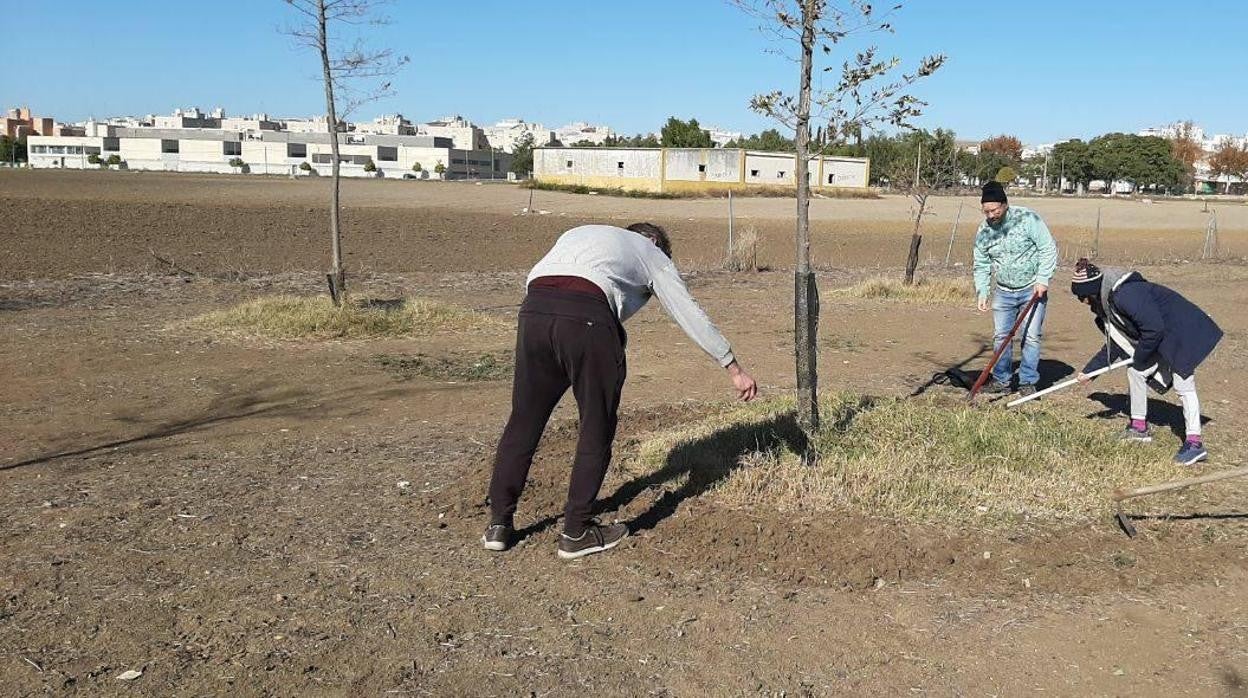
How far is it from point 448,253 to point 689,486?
724 inches

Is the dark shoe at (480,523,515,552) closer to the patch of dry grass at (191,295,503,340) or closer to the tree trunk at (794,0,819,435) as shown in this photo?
the tree trunk at (794,0,819,435)

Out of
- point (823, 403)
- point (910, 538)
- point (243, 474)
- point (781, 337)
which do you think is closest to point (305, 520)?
point (243, 474)

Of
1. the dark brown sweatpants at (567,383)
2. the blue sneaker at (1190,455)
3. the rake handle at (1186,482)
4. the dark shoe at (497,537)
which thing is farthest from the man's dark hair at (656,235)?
the blue sneaker at (1190,455)

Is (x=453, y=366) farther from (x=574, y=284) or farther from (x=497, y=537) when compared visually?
(x=574, y=284)

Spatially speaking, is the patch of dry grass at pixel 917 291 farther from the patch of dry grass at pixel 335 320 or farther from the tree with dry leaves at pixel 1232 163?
the tree with dry leaves at pixel 1232 163

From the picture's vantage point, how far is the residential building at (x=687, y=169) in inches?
2963

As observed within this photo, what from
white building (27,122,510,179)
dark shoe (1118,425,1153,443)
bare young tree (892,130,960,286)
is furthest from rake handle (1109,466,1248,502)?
white building (27,122,510,179)

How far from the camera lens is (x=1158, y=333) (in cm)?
621

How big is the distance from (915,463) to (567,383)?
2137 millimetres

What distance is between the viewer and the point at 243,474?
19.2 feet

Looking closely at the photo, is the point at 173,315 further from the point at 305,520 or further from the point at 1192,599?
the point at 1192,599

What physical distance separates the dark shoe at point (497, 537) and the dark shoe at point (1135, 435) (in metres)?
4.07

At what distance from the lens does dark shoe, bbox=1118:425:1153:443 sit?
6.62 metres

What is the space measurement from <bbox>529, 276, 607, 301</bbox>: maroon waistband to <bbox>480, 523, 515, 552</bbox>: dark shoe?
1.14m
